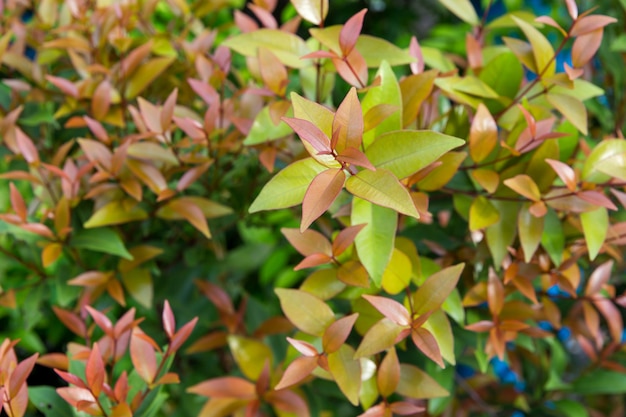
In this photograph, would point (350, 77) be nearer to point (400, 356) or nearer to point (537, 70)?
point (537, 70)

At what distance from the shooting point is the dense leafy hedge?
0.56m

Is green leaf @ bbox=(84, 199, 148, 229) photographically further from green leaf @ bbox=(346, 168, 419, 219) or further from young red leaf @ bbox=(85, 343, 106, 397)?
green leaf @ bbox=(346, 168, 419, 219)

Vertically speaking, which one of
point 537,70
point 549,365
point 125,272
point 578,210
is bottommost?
point 549,365

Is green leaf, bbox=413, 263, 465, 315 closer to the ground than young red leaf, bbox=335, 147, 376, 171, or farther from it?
closer to the ground

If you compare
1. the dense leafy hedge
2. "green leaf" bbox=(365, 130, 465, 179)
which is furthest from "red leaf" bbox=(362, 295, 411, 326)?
"green leaf" bbox=(365, 130, 465, 179)

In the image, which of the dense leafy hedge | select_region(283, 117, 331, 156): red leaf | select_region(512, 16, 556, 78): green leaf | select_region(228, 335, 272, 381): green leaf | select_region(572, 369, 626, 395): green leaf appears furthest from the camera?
select_region(572, 369, 626, 395): green leaf

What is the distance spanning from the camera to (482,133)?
65 centimetres

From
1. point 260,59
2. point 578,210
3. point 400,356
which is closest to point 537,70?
point 578,210

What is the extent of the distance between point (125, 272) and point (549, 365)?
674mm

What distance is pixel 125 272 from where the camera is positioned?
2.64 feet

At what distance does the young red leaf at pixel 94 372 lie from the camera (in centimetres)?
55

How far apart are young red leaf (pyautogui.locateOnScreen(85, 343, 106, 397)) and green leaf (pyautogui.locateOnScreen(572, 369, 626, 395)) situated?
71cm

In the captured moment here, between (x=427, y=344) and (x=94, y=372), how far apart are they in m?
0.29

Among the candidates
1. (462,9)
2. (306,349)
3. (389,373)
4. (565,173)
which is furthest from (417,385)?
(462,9)
